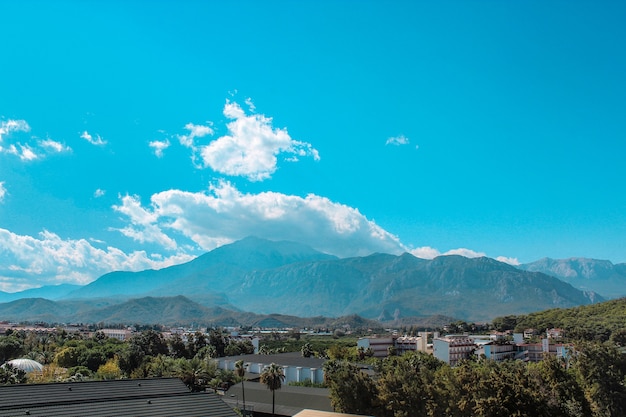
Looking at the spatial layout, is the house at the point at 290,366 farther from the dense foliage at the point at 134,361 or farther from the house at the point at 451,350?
the house at the point at 451,350

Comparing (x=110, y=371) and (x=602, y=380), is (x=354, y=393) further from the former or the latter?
(x=110, y=371)

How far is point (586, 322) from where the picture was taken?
163m

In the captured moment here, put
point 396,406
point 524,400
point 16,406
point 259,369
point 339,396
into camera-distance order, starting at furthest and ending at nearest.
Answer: point 259,369 → point 339,396 → point 396,406 → point 524,400 → point 16,406

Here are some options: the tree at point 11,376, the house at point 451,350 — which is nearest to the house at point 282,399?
the tree at point 11,376

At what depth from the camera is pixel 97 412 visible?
3262 cm

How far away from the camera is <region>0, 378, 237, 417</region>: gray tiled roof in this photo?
32.4 m

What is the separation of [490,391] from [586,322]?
144117 millimetres

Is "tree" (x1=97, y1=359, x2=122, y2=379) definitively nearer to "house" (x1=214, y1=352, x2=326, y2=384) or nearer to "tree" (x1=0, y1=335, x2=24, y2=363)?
"house" (x1=214, y1=352, x2=326, y2=384)

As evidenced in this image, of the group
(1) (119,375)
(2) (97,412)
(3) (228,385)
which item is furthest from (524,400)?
(1) (119,375)

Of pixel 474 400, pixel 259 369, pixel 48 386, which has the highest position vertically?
pixel 48 386

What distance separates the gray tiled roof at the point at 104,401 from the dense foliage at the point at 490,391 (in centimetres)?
1740

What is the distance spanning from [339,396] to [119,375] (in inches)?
1646

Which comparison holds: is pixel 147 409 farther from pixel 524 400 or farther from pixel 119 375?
pixel 119 375

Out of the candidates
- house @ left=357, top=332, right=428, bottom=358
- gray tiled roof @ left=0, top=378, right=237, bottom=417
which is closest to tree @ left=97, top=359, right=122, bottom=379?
gray tiled roof @ left=0, top=378, right=237, bottom=417
